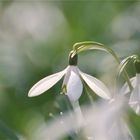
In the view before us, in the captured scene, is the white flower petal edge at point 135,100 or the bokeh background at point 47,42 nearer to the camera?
the white flower petal edge at point 135,100

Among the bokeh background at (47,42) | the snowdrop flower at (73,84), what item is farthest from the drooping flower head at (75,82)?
the bokeh background at (47,42)

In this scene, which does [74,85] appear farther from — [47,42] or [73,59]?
[47,42]

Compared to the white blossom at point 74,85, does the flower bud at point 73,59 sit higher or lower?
higher

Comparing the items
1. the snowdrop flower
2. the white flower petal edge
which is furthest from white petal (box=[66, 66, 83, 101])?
the white flower petal edge

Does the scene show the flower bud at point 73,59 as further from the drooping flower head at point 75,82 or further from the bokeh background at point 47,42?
the bokeh background at point 47,42

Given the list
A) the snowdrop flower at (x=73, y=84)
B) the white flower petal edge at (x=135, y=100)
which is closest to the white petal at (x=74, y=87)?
the snowdrop flower at (x=73, y=84)

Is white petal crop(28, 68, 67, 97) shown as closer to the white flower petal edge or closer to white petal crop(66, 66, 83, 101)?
white petal crop(66, 66, 83, 101)

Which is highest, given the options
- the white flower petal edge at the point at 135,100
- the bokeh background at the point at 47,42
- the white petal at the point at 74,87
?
the white petal at the point at 74,87

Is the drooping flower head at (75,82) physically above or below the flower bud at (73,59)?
below

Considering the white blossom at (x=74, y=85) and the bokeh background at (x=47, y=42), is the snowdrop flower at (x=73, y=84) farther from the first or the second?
the bokeh background at (x=47, y=42)
